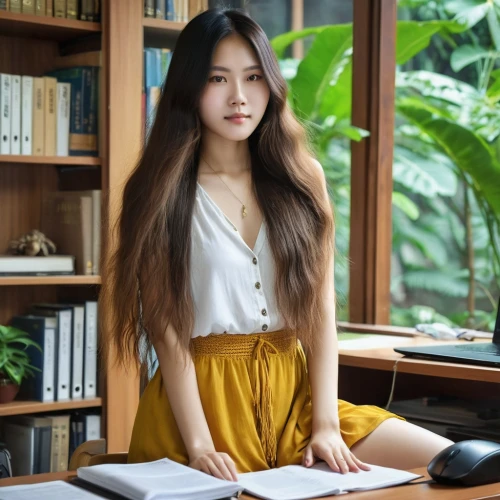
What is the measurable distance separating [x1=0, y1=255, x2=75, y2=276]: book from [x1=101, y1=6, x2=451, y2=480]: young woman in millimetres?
1013

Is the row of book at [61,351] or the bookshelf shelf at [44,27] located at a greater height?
the bookshelf shelf at [44,27]

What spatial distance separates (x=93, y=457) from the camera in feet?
5.46

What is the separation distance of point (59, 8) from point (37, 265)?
29.9 inches

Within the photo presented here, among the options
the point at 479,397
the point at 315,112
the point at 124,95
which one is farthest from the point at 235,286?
the point at 315,112

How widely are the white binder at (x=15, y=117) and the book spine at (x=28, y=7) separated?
19cm

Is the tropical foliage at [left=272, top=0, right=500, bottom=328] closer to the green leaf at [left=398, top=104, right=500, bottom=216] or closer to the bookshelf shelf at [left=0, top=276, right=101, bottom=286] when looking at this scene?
the green leaf at [left=398, top=104, right=500, bottom=216]

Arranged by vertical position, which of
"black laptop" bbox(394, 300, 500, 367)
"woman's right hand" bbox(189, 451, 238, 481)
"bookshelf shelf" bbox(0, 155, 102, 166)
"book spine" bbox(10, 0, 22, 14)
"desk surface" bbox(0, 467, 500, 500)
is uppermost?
"book spine" bbox(10, 0, 22, 14)

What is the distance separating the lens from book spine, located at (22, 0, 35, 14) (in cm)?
273

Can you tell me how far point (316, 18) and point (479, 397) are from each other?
3.97 metres

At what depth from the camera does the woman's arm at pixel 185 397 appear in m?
1.58

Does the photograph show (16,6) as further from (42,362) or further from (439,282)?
(439,282)

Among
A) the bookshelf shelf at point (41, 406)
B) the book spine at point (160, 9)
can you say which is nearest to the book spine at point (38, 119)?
the book spine at point (160, 9)

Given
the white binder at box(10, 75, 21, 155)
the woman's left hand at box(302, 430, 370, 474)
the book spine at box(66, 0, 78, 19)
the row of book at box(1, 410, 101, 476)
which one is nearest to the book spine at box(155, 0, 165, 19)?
the book spine at box(66, 0, 78, 19)

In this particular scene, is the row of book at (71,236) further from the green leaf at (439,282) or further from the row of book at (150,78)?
the green leaf at (439,282)
